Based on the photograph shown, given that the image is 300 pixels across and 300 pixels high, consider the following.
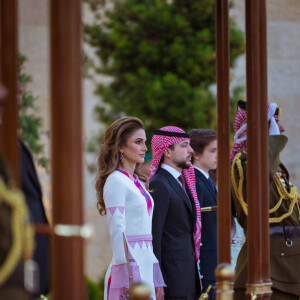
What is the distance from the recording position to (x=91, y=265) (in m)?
12.0

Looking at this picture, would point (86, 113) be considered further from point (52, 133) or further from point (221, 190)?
point (52, 133)

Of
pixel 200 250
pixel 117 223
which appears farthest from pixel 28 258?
pixel 200 250

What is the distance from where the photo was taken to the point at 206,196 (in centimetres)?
566

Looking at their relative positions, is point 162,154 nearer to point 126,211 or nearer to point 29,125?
point 126,211

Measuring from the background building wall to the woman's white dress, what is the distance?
5844mm

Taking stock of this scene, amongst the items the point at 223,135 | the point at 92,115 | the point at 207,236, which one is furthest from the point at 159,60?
the point at 223,135

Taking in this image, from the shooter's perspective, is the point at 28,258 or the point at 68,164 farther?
the point at 68,164

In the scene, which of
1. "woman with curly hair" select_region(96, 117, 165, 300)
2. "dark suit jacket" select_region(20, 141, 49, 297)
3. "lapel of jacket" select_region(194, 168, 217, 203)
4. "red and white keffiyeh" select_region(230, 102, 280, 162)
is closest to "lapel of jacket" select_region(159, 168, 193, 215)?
"woman with curly hair" select_region(96, 117, 165, 300)

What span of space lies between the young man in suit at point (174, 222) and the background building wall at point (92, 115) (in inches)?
208

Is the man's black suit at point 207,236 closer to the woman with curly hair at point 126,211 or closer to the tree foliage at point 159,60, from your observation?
the woman with curly hair at point 126,211

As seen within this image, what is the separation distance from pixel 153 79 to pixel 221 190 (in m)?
8.19

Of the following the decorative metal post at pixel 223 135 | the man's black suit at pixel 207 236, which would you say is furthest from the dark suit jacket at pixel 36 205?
the man's black suit at pixel 207 236

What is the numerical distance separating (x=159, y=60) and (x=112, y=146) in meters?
7.34

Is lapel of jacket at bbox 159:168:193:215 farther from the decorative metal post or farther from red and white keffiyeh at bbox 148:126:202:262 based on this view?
the decorative metal post
